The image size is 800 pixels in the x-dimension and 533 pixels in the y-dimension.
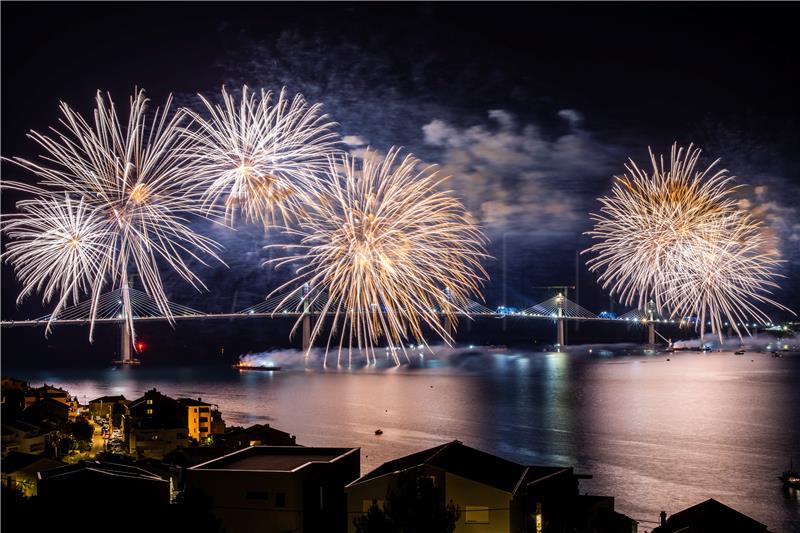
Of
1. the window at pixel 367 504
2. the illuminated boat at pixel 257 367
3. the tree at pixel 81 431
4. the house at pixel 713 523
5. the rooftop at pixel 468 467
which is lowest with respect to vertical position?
the illuminated boat at pixel 257 367

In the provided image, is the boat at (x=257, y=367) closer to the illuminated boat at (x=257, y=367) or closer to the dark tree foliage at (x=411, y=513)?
the illuminated boat at (x=257, y=367)

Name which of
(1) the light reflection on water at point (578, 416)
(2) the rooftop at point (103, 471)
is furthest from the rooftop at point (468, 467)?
(1) the light reflection on water at point (578, 416)

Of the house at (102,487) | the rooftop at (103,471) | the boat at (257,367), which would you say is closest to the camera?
the house at (102,487)

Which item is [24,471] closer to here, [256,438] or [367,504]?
[256,438]

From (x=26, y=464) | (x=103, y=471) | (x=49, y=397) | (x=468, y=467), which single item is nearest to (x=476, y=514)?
(x=468, y=467)

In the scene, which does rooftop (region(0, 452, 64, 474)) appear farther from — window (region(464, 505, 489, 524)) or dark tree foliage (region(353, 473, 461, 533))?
window (region(464, 505, 489, 524))

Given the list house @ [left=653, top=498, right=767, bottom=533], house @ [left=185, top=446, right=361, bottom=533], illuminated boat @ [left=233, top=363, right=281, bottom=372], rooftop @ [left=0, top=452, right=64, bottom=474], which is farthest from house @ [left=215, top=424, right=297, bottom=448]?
illuminated boat @ [left=233, top=363, right=281, bottom=372]
